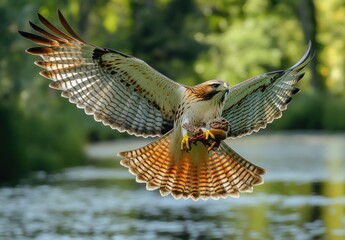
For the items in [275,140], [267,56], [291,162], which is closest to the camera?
[291,162]

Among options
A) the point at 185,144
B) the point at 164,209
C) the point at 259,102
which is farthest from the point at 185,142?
the point at 164,209

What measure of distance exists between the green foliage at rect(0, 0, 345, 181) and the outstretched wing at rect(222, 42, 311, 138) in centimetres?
1883

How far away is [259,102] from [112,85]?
5.38 ft

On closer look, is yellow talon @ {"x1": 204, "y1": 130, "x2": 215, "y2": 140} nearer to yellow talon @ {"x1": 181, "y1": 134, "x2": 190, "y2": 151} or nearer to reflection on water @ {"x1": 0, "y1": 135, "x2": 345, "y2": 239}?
yellow talon @ {"x1": 181, "y1": 134, "x2": 190, "y2": 151}

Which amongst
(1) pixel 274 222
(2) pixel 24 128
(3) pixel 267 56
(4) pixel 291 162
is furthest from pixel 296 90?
(3) pixel 267 56

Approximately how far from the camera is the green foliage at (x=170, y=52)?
35.1 metres

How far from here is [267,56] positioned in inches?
2798

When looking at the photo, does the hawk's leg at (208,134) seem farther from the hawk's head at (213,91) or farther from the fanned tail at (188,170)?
the fanned tail at (188,170)

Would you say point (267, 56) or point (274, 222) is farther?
point (267, 56)

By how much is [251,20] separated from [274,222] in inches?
1997

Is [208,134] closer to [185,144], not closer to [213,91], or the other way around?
[185,144]

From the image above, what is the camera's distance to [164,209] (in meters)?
27.6

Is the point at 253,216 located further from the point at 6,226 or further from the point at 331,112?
the point at 331,112

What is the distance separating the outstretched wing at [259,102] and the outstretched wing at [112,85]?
31.4 inches
